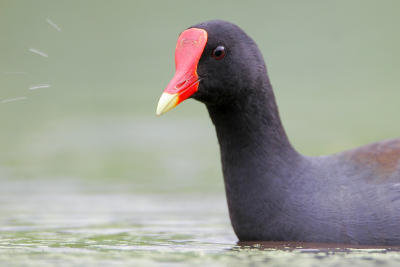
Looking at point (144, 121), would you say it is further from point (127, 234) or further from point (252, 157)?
point (252, 157)

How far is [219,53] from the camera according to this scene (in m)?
5.47

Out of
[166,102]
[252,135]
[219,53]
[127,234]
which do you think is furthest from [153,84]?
[166,102]

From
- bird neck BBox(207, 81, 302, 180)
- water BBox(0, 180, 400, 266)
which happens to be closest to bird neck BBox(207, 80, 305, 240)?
bird neck BBox(207, 81, 302, 180)

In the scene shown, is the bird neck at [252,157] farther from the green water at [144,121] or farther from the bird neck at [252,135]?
the green water at [144,121]

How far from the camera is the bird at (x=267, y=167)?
533cm

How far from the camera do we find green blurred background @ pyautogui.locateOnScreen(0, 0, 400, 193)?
9.32 m

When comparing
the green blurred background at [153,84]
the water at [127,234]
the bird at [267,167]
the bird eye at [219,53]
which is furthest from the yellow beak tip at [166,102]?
the green blurred background at [153,84]

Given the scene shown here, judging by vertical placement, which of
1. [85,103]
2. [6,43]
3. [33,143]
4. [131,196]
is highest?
[6,43]

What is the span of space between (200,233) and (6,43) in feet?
38.6

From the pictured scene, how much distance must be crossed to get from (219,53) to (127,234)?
1.44 meters

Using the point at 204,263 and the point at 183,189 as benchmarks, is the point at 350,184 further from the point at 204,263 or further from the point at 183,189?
the point at 183,189

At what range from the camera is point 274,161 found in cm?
562

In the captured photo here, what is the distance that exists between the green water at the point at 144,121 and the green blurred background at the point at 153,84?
1.3 inches

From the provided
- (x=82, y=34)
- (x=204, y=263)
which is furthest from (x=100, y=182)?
(x=82, y=34)
